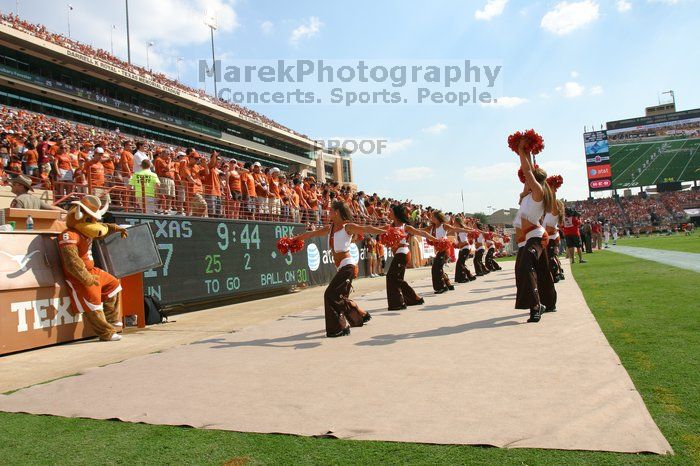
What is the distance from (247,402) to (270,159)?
67462 mm

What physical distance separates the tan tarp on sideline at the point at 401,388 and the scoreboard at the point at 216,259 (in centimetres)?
438

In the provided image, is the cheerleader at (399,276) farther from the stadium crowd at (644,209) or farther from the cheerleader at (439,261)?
the stadium crowd at (644,209)

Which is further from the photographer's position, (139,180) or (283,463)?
(139,180)

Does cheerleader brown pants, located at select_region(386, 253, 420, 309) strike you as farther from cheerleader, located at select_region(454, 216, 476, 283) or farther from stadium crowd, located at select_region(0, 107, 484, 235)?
stadium crowd, located at select_region(0, 107, 484, 235)

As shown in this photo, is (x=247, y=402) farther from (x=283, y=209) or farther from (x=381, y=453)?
(x=283, y=209)

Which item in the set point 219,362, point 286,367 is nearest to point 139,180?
point 219,362

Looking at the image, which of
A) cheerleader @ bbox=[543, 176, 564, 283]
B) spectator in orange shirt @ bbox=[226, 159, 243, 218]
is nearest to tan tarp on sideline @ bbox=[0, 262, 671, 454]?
cheerleader @ bbox=[543, 176, 564, 283]

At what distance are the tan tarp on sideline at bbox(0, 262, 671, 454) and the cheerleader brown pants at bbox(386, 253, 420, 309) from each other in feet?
7.79

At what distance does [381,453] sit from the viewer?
2.62 meters

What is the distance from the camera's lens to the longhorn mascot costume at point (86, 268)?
7117 mm

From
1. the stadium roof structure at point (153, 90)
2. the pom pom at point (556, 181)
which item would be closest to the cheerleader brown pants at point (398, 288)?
the pom pom at point (556, 181)

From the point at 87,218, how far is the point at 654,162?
73.3 meters

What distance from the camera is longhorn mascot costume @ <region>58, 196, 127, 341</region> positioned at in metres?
7.12

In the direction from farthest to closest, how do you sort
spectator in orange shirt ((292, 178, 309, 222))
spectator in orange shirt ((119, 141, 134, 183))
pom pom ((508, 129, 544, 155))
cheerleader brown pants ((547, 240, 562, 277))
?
1. spectator in orange shirt ((292, 178, 309, 222))
2. spectator in orange shirt ((119, 141, 134, 183))
3. cheerleader brown pants ((547, 240, 562, 277))
4. pom pom ((508, 129, 544, 155))
